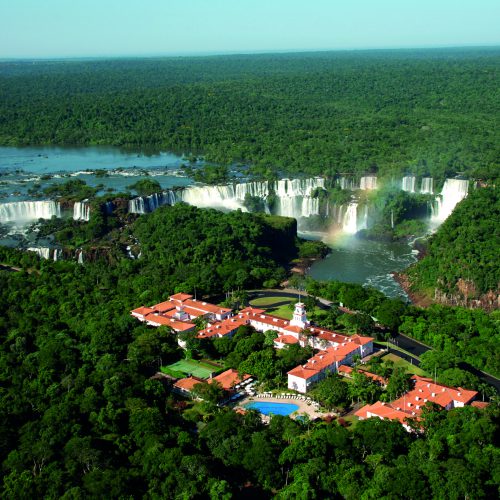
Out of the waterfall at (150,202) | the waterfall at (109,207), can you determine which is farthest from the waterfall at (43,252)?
the waterfall at (150,202)

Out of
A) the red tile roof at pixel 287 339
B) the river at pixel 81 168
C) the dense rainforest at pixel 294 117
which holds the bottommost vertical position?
the red tile roof at pixel 287 339

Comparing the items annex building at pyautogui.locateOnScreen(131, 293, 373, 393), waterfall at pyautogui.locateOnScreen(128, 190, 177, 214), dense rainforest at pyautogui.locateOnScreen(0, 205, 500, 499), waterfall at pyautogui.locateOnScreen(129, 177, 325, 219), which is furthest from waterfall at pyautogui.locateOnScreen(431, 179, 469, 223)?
annex building at pyautogui.locateOnScreen(131, 293, 373, 393)

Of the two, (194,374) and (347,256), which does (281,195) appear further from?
(194,374)

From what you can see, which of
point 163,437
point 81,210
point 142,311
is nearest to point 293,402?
point 163,437

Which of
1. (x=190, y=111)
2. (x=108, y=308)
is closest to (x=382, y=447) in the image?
(x=108, y=308)

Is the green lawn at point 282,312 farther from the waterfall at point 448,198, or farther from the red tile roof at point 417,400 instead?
the waterfall at point 448,198

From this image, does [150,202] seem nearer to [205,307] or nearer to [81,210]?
[81,210]
